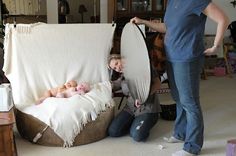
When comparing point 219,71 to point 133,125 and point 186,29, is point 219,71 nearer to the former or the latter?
point 133,125

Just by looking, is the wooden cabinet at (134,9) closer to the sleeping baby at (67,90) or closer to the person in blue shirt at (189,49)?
the sleeping baby at (67,90)

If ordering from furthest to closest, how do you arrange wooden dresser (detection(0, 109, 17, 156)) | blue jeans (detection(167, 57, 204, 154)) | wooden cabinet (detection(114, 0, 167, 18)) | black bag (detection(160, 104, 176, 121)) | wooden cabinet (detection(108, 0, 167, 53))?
1. wooden cabinet (detection(114, 0, 167, 18))
2. wooden cabinet (detection(108, 0, 167, 53))
3. black bag (detection(160, 104, 176, 121))
4. blue jeans (detection(167, 57, 204, 154))
5. wooden dresser (detection(0, 109, 17, 156))

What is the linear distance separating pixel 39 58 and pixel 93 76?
557mm

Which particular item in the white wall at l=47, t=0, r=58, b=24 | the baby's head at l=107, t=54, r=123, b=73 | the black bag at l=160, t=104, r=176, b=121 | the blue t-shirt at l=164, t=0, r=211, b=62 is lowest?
the black bag at l=160, t=104, r=176, b=121

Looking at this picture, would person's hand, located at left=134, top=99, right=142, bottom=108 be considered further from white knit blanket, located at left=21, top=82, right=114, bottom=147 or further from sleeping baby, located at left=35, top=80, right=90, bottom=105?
sleeping baby, located at left=35, top=80, right=90, bottom=105

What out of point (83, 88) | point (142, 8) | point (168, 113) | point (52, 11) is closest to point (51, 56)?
point (83, 88)

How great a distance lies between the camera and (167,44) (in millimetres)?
2498

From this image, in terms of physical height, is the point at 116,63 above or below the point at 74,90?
above

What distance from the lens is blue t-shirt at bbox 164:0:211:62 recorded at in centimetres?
228

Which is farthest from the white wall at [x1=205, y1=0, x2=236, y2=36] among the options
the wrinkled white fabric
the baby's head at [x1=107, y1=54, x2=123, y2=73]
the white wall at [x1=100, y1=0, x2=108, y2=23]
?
the baby's head at [x1=107, y1=54, x2=123, y2=73]

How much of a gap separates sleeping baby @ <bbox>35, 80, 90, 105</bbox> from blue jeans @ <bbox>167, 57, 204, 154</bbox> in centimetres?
86

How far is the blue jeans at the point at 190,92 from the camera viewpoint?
7.88 feet

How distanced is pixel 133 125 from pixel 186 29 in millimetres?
1045

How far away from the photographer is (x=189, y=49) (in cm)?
234
